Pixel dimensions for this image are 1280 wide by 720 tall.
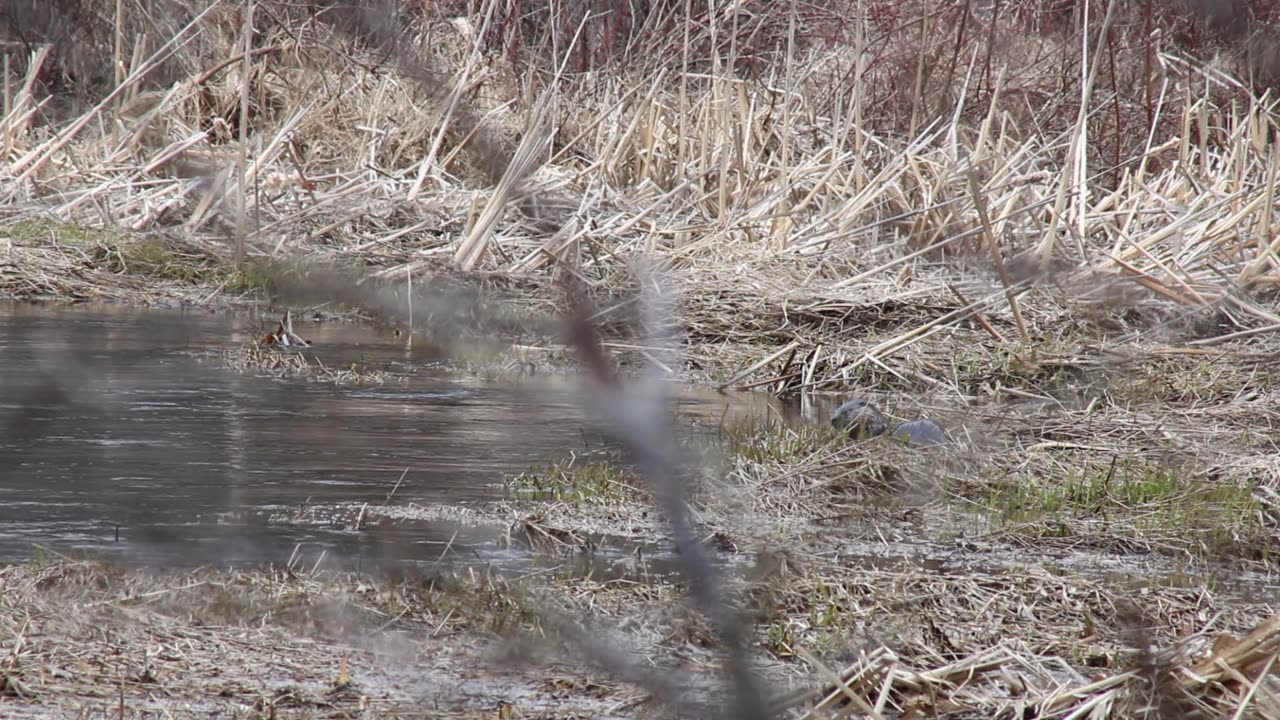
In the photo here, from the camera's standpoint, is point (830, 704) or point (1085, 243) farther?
point (1085, 243)

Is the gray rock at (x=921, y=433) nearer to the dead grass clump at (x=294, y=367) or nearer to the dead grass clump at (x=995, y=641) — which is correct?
the dead grass clump at (x=995, y=641)

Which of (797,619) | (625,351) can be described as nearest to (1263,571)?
(797,619)

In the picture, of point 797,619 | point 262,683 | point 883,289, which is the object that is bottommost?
point 883,289

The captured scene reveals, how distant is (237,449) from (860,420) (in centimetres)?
225

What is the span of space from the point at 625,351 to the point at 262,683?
200 inches

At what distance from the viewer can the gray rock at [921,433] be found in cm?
597

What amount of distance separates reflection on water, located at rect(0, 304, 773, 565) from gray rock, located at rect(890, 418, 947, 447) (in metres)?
1.10

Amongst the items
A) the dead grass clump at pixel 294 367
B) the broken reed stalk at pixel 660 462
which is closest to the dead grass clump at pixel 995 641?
the broken reed stalk at pixel 660 462

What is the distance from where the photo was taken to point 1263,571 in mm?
4816

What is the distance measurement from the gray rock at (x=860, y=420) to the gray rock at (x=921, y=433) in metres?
0.07

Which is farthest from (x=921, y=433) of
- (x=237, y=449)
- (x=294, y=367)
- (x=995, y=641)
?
(x=294, y=367)

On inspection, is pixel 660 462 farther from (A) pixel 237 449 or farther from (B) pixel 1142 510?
(A) pixel 237 449

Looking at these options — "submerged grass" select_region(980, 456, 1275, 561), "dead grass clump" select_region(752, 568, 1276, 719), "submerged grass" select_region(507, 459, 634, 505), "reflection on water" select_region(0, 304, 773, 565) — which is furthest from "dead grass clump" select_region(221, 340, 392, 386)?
"dead grass clump" select_region(752, 568, 1276, 719)

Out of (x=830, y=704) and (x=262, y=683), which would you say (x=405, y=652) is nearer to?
(x=262, y=683)
